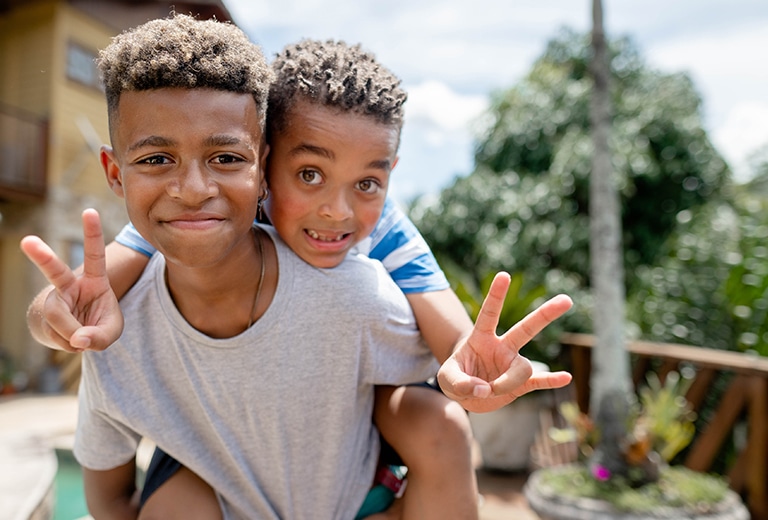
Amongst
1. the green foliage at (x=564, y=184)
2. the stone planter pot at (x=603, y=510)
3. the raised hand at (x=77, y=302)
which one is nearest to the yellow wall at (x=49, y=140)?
the green foliage at (x=564, y=184)

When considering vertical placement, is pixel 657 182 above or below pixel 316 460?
above

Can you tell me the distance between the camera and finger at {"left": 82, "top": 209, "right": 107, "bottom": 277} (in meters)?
1.38

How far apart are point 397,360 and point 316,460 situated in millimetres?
299

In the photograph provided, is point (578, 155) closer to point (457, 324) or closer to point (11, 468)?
point (11, 468)

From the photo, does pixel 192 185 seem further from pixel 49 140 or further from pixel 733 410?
pixel 49 140

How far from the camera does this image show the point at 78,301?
1398 mm

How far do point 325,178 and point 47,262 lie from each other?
1.99 feet

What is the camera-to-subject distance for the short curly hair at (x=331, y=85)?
1597 millimetres

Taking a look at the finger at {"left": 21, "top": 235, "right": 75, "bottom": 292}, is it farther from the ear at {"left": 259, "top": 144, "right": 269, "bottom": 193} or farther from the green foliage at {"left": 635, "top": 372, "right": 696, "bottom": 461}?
the green foliage at {"left": 635, "top": 372, "right": 696, "bottom": 461}

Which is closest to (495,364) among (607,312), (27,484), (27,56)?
(27,484)

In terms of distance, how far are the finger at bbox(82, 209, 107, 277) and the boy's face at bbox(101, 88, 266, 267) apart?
72mm

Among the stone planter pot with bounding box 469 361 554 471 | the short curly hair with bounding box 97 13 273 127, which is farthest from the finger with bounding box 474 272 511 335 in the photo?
the stone planter pot with bounding box 469 361 554 471

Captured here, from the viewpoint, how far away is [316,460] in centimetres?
165

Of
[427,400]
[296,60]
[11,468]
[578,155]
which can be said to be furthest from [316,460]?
[578,155]
